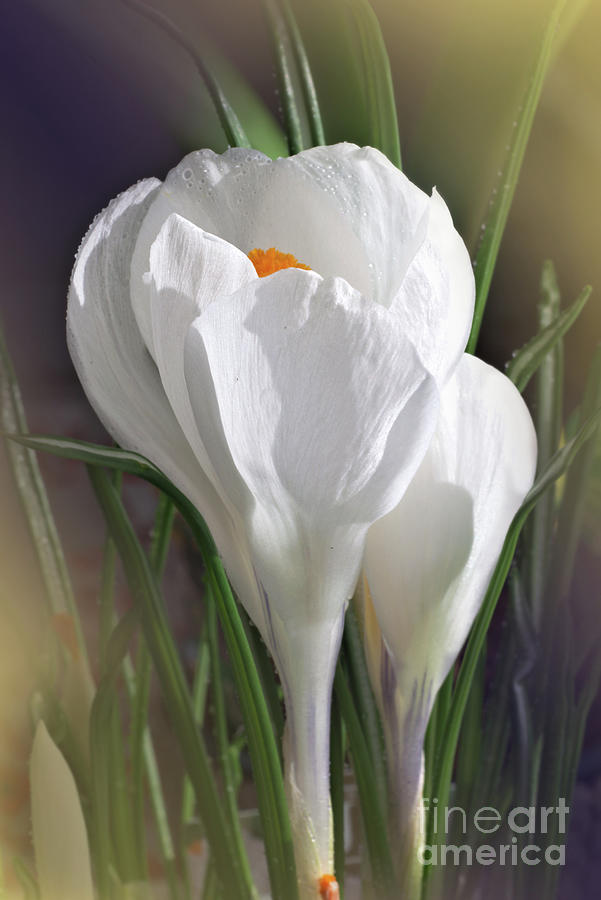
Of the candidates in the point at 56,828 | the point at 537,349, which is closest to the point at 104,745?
the point at 56,828

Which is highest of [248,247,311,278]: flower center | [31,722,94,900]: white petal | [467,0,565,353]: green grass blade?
[467,0,565,353]: green grass blade

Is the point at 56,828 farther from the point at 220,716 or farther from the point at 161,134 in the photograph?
the point at 161,134

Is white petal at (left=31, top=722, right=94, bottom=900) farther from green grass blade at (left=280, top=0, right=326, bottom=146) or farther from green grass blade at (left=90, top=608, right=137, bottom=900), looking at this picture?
green grass blade at (left=280, top=0, right=326, bottom=146)

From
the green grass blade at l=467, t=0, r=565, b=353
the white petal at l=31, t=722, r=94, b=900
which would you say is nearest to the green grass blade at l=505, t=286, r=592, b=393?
the green grass blade at l=467, t=0, r=565, b=353

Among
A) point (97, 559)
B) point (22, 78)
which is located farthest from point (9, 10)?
point (97, 559)

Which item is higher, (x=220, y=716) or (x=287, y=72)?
(x=287, y=72)

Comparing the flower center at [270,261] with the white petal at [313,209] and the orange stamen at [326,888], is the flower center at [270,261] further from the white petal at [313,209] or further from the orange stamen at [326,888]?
the orange stamen at [326,888]
